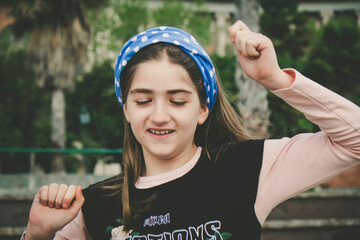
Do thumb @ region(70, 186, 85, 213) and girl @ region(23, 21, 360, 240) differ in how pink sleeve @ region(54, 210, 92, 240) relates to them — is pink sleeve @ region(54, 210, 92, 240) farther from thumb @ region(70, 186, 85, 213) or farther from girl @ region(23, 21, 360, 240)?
thumb @ region(70, 186, 85, 213)

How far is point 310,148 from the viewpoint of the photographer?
1.33m

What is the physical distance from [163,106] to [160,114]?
0.04m

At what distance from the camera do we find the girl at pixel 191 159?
4.22 feet

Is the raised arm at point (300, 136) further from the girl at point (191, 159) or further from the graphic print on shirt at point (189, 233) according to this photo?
the graphic print on shirt at point (189, 233)

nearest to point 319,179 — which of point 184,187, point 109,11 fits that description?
point 184,187

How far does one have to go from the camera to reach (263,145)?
1.48m

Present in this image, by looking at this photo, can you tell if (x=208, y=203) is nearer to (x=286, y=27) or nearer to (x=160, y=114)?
Answer: (x=160, y=114)

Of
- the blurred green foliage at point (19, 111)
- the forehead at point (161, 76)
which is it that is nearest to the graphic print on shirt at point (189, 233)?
the forehead at point (161, 76)

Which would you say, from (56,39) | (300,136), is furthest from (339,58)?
(300,136)

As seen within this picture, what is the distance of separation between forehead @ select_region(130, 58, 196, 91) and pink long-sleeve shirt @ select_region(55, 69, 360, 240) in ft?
1.32

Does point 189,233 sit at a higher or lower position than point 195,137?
lower

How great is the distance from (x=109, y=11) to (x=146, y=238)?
21.3 m

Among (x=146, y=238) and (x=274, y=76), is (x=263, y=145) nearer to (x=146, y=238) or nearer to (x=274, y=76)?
(x=274, y=76)

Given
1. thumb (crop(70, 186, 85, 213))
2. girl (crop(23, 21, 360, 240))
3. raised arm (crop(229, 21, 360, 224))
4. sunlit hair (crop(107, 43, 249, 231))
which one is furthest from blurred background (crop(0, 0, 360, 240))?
thumb (crop(70, 186, 85, 213))
